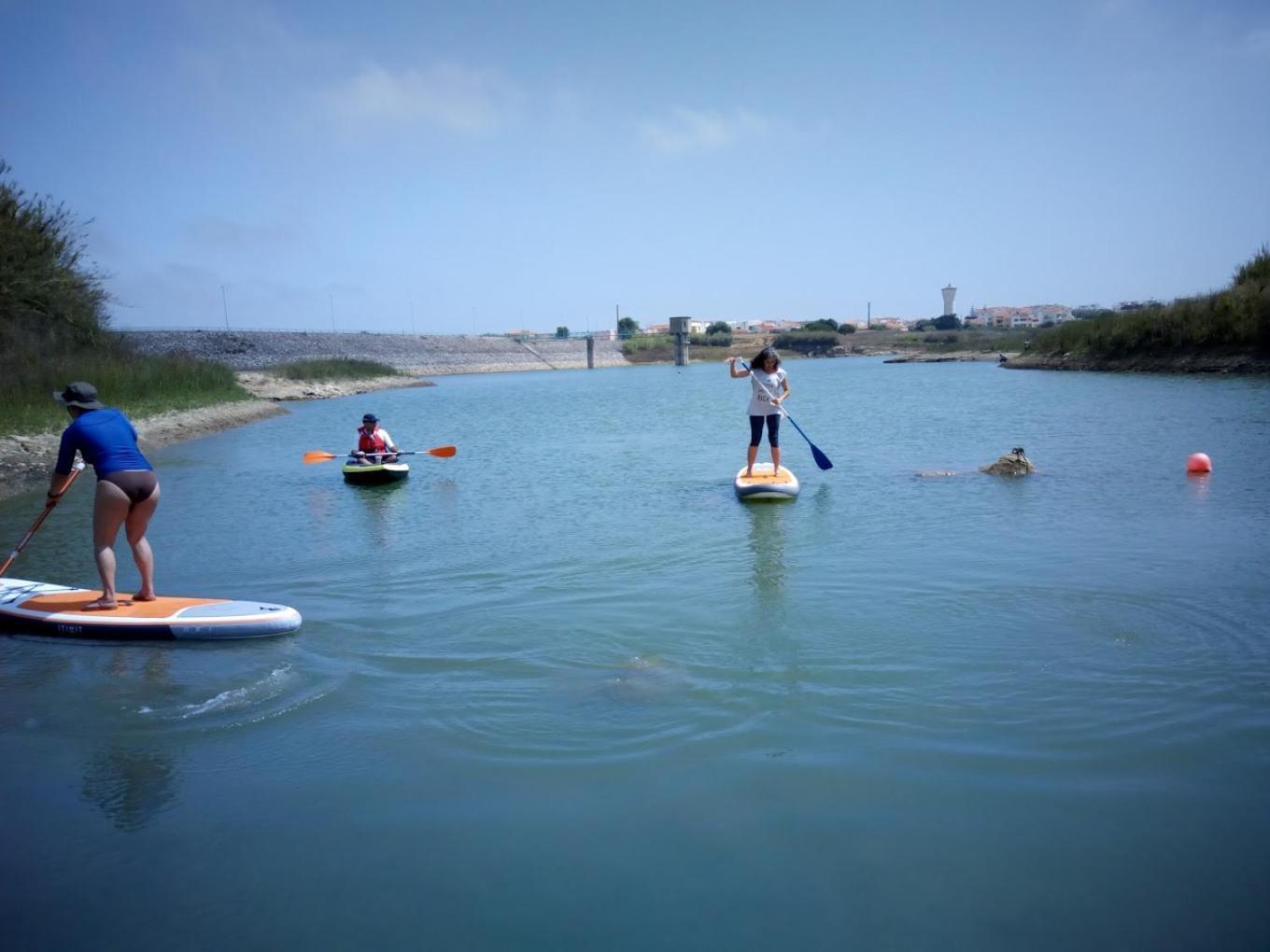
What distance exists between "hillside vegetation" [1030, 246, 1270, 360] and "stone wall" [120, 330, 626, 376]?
158 ft

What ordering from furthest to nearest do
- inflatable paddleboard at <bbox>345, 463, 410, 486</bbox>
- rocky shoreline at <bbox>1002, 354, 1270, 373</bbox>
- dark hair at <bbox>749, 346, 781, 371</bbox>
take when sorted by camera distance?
rocky shoreline at <bbox>1002, 354, 1270, 373</bbox> → inflatable paddleboard at <bbox>345, 463, 410, 486</bbox> → dark hair at <bbox>749, 346, 781, 371</bbox>

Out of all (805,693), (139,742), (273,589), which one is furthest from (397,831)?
(273,589)

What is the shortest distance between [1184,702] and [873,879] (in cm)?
244

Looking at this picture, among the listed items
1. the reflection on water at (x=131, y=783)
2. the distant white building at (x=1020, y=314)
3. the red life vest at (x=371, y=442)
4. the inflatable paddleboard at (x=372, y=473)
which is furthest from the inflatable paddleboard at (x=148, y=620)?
the distant white building at (x=1020, y=314)

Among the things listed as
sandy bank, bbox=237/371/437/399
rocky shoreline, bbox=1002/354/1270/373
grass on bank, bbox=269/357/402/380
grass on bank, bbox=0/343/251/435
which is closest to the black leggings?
grass on bank, bbox=0/343/251/435

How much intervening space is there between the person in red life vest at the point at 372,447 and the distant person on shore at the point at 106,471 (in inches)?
300

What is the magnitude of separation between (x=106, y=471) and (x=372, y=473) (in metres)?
7.75

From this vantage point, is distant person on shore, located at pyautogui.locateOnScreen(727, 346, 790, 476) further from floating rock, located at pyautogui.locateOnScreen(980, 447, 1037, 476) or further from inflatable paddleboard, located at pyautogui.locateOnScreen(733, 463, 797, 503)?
floating rock, located at pyautogui.locateOnScreen(980, 447, 1037, 476)

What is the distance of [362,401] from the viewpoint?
4556 cm

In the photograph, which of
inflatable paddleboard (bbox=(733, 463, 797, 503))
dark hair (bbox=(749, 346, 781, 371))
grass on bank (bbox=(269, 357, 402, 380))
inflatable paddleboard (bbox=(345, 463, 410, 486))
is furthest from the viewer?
grass on bank (bbox=(269, 357, 402, 380))

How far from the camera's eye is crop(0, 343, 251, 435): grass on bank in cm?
1866

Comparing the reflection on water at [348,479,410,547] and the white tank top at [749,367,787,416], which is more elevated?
the white tank top at [749,367,787,416]

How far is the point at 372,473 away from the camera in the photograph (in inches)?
564

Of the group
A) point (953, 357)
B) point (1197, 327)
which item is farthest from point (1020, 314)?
point (1197, 327)
